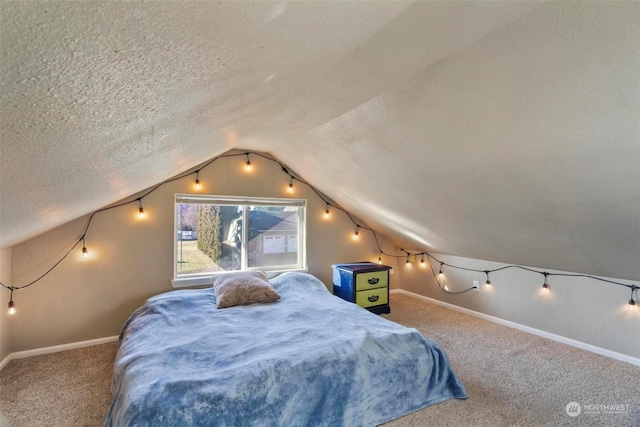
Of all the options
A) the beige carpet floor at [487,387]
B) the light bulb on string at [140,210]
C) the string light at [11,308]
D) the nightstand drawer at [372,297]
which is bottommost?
→ the beige carpet floor at [487,387]

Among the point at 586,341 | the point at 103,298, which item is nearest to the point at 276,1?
the point at 103,298

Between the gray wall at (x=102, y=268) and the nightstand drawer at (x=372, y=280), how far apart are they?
5.85 ft

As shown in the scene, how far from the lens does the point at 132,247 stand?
3346mm

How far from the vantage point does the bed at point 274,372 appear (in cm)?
155

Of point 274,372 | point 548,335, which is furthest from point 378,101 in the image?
point 548,335

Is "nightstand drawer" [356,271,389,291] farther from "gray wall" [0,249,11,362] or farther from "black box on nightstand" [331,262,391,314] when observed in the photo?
"gray wall" [0,249,11,362]

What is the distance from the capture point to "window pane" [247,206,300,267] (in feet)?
13.3

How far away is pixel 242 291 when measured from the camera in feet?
9.93

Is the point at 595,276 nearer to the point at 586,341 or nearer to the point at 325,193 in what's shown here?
the point at 586,341

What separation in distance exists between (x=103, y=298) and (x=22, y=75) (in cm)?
354

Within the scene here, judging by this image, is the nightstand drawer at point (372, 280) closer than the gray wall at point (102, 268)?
No

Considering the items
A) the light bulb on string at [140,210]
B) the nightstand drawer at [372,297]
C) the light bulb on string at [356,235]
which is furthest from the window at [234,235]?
the nightstand drawer at [372,297]

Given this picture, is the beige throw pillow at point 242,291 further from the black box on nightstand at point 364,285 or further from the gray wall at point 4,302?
the gray wall at point 4,302

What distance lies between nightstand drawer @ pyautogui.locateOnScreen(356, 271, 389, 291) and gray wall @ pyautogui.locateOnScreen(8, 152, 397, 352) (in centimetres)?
178
